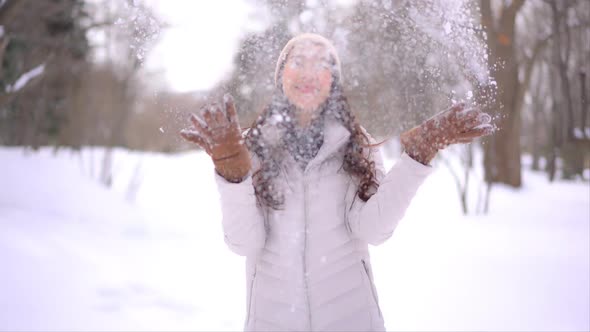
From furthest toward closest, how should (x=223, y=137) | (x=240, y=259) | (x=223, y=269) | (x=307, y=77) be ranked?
1. (x=240, y=259)
2. (x=223, y=269)
3. (x=307, y=77)
4. (x=223, y=137)

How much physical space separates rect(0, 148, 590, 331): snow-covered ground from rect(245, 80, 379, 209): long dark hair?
43 cm

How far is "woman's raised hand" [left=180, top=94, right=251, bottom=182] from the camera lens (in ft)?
3.57

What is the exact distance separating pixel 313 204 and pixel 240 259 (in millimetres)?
3776

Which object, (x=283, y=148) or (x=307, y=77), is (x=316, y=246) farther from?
(x=307, y=77)

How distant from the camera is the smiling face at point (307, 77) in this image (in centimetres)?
128

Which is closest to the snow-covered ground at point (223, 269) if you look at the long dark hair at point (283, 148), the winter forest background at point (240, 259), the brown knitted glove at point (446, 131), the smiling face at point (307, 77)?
the winter forest background at point (240, 259)

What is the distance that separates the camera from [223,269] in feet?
14.8

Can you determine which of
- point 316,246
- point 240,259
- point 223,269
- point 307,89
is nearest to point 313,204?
point 316,246

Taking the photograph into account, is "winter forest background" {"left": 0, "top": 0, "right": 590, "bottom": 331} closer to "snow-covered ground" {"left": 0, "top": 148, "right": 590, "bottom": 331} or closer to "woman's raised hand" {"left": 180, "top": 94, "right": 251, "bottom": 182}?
"snow-covered ground" {"left": 0, "top": 148, "right": 590, "bottom": 331}

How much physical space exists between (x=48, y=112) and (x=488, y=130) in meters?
18.1

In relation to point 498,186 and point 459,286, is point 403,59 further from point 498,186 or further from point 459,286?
point 498,186

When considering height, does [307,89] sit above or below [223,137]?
above

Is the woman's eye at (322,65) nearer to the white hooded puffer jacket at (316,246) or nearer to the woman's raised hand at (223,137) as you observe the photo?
the white hooded puffer jacket at (316,246)

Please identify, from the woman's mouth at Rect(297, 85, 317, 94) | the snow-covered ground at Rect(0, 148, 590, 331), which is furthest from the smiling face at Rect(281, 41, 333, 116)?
the snow-covered ground at Rect(0, 148, 590, 331)
